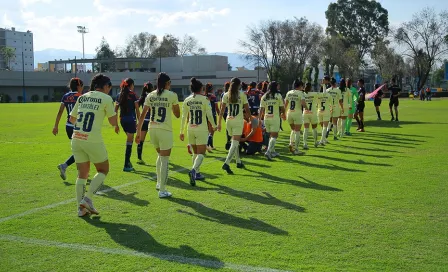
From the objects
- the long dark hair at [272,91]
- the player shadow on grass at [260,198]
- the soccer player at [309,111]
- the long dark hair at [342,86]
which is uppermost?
the long dark hair at [342,86]

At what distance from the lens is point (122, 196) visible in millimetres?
8195

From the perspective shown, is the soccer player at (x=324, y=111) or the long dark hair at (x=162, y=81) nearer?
the long dark hair at (x=162, y=81)

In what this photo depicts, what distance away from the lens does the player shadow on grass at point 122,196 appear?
7738mm

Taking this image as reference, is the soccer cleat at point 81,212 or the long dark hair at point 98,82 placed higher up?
the long dark hair at point 98,82

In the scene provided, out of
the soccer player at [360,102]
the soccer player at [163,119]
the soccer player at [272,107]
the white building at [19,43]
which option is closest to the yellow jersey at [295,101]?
the soccer player at [272,107]

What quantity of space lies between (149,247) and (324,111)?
11573 mm

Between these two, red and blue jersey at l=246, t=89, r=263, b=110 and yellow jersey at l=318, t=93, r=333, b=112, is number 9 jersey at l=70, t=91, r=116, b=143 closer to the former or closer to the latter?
red and blue jersey at l=246, t=89, r=263, b=110

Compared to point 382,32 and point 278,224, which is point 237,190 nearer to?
point 278,224

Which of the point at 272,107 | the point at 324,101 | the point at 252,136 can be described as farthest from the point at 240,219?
the point at 324,101

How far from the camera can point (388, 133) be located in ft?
63.8

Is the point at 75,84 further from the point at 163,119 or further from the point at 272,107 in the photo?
the point at 272,107

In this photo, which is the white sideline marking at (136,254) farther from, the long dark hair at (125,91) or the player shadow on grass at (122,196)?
the long dark hair at (125,91)

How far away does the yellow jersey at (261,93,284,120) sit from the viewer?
39.0 ft

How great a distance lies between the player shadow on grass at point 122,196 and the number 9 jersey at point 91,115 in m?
1.44
